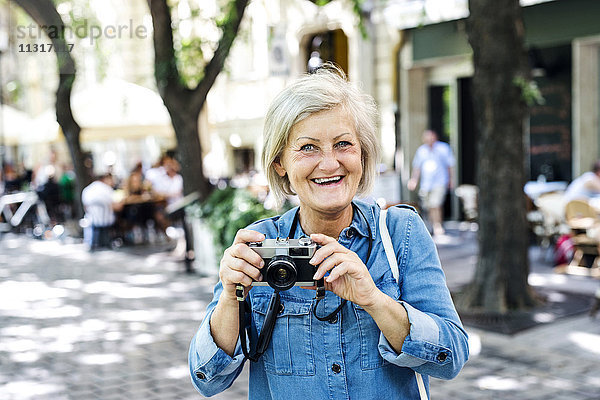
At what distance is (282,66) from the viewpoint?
14789 mm

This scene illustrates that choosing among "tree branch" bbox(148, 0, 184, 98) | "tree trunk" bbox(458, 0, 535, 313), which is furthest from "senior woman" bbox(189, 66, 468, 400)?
"tree branch" bbox(148, 0, 184, 98)

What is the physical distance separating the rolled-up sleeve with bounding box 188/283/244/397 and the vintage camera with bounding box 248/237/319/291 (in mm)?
304

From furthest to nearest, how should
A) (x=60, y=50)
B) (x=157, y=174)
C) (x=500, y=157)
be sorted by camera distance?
(x=157, y=174), (x=60, y=50), (x=500, y=157)

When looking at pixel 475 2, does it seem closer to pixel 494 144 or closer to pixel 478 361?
pixel 494 144

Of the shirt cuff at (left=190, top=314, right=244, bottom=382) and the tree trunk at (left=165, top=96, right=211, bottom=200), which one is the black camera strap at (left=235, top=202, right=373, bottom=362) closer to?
the shirt cuff at (left=190, top=314, right=244, bottom=382)

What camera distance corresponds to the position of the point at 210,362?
2.13 meters

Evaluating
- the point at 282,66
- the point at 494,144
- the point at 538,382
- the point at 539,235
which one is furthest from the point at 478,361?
the point at 282,66

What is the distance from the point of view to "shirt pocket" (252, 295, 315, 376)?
6.87 feet

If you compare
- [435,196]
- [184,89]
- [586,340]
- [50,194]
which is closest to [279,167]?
[586,340]

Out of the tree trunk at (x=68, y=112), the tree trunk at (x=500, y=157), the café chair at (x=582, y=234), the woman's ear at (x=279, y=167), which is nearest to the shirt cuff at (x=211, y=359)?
the woman's ear at (x=279, y=167)

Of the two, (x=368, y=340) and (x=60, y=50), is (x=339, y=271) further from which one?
(x=60, y=50)

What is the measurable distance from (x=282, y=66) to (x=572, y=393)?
10.7 m

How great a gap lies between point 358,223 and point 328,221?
10 cm

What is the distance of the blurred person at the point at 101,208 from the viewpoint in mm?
14156
